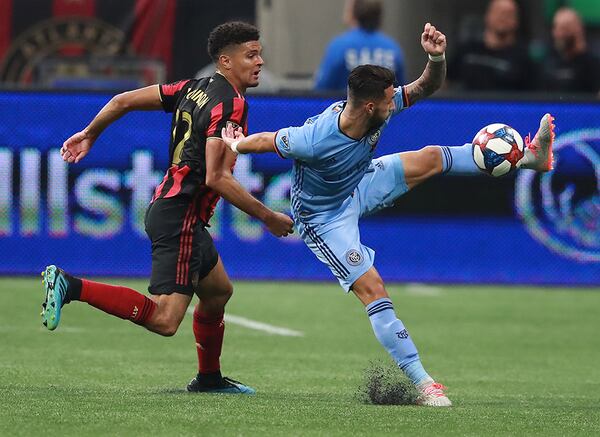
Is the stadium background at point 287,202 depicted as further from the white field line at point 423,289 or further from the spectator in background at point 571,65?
the spectator in background at point 571,65

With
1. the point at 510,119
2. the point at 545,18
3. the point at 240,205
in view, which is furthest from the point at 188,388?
the point at 545,18

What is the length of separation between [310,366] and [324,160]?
2.18 meters

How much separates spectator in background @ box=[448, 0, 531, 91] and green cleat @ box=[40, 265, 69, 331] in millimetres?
8616

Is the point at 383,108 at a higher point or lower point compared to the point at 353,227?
higher

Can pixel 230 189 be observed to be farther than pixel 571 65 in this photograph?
No

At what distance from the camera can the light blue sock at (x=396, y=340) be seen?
7.60 m

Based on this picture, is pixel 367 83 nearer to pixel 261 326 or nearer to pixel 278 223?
pixel 278 223

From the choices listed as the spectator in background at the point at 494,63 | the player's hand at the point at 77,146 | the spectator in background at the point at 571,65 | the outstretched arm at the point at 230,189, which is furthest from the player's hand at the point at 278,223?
the spectator in background at the point at 571,65

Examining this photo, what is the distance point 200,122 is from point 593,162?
288 inches

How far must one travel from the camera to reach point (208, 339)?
8234mm

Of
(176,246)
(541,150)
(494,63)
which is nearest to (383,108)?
(541,150)

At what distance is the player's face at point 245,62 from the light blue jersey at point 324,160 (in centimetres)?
42

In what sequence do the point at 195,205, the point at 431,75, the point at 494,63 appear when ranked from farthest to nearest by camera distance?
1. the point at 494,63
2. the point at 431,75
3. the point at 195,205

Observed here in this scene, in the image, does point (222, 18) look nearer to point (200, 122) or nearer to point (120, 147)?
point (120, 147)
